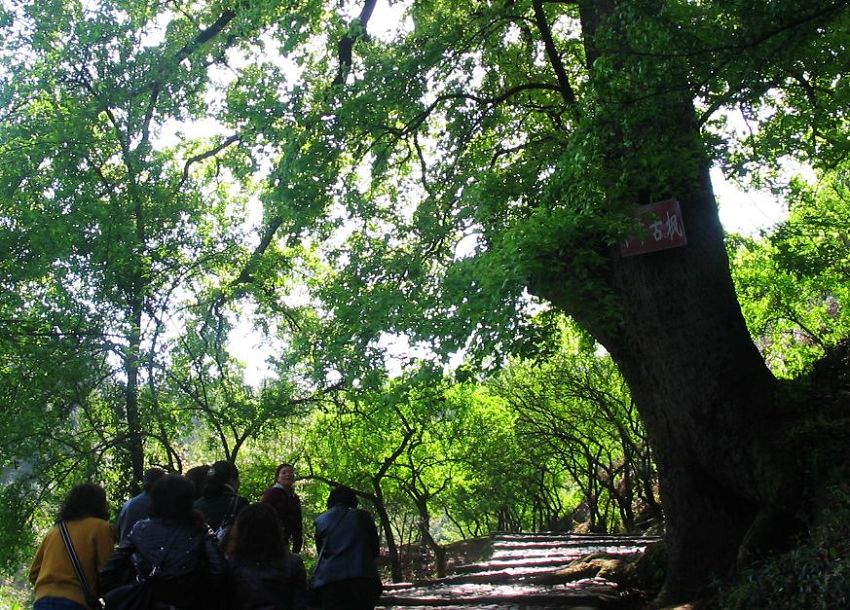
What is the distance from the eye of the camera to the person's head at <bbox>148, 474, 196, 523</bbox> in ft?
13.0

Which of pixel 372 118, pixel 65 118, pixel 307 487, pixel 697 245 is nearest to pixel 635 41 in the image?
pixel 697 245

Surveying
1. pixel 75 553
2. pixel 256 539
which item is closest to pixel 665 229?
pixel 256 539

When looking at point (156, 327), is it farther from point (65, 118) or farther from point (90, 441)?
point (65, 118)

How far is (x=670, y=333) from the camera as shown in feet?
24.8

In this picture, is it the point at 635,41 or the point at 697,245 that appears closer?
the point at 635,41

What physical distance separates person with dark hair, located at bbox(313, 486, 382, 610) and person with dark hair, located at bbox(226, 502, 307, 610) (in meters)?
0.91

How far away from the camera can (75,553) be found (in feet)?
14.0

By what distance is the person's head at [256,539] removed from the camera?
13.7 ft

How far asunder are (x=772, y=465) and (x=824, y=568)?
57.9 inches

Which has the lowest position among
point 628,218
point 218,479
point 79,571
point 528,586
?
point 528,586

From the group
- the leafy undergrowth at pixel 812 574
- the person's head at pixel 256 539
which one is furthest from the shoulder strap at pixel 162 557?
the leafy undergrowth at pixel 812 574

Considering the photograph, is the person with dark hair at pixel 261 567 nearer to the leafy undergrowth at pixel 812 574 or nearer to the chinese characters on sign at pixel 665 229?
the leafy undergrowth at pixel 812 574

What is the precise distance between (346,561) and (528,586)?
4.98 meters

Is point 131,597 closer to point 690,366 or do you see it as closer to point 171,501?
point 171,501
